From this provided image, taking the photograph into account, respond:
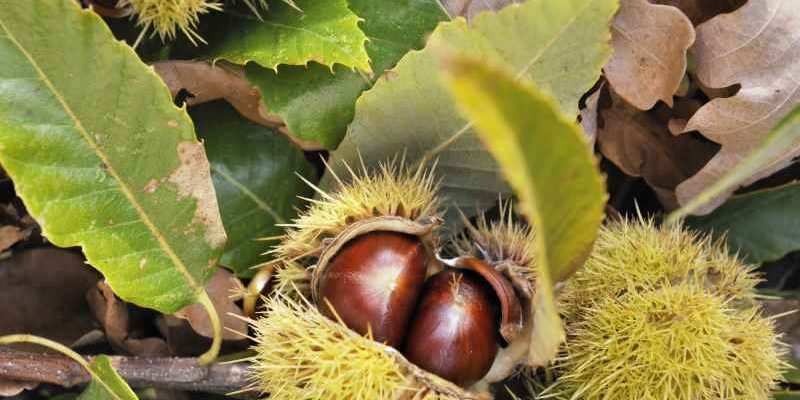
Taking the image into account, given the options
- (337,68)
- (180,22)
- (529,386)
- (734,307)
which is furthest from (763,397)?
(180,22)

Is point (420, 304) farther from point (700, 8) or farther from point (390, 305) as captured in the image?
point (700, 8)

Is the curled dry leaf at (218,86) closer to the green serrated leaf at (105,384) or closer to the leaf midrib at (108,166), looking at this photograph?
the leaf midrib at (108,166)

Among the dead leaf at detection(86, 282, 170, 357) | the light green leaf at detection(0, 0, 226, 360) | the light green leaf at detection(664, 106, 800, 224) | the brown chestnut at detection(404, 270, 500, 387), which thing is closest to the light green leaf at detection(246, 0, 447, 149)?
the light green leaf at detection(0, 0, 226, 360)

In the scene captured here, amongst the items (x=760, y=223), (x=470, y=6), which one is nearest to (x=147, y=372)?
(x=470, y=6)

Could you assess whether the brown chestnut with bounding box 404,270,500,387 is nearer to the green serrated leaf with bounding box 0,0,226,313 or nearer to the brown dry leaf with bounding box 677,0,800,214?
the green serrated leaf with bounding box 0,0,226,313

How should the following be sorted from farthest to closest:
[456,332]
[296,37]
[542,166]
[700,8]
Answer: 1. [700,8]
2. [296,37]
3. [456,332]
4. [542,166]

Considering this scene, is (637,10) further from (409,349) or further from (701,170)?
(409,349)
